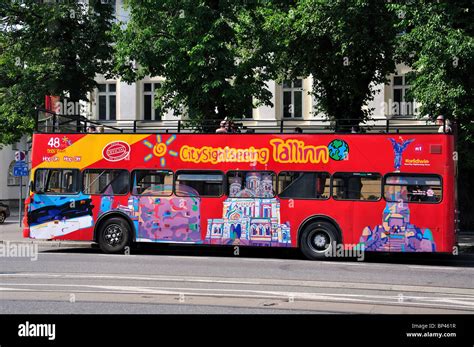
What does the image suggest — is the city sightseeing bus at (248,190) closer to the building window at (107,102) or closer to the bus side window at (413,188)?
the bus side window at (413,188)

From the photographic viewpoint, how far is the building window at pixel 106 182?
18.6 m

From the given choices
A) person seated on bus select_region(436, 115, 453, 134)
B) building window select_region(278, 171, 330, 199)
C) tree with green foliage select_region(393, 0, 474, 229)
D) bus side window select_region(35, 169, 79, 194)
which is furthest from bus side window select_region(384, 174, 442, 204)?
bus side window select_region(35, 169, 79, 194)

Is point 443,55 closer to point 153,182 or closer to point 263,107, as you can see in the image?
point 153,182

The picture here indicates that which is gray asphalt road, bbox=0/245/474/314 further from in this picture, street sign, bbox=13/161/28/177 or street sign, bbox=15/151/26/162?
street sign, bbox=13/161/28/177

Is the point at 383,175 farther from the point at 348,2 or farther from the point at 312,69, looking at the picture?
the point at 312,69

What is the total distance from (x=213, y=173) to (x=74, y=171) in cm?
394

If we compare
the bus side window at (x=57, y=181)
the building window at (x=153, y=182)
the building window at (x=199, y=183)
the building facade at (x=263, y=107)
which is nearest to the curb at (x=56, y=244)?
the bus side window at (x=57, y=181)

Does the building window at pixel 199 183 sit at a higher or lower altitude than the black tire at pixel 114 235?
higher

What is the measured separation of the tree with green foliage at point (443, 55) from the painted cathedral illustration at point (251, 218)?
A: 569cm

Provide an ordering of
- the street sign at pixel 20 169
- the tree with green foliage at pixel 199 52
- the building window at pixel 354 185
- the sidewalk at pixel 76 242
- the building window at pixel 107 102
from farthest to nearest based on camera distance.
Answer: the building window at pixel 107 102 → the street sign at pixel 20 169 → the tree with green foliage at pixel 199 52 → the sidewalk at pixel 76 242 → the building window at pixel 354 185

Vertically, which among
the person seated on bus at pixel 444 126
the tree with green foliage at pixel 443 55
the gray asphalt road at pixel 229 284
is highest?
the tree with green foliage at pixel 443 55

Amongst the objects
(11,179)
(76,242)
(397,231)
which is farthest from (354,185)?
(11,179)

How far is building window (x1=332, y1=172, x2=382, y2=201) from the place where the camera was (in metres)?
17.2

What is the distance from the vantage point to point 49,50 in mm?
24391
